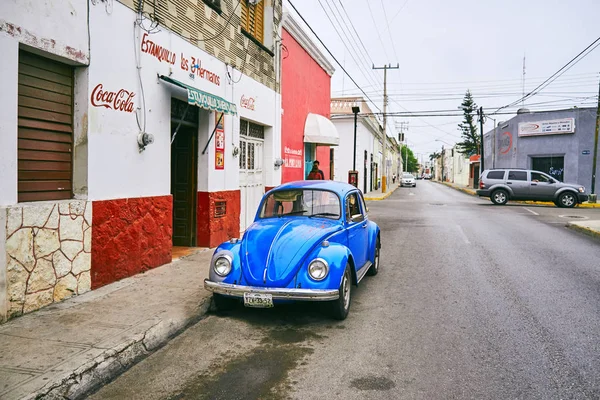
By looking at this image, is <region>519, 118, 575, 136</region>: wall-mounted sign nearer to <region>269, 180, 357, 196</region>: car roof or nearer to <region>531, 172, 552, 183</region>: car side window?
<region>531, 172, 552, 183</region>: car side window

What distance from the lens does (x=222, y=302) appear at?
5551mm

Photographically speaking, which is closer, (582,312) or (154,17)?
(582,312)

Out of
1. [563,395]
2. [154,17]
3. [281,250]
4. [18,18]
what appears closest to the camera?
[563,395]

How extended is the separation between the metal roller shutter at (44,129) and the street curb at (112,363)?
7.17 ft

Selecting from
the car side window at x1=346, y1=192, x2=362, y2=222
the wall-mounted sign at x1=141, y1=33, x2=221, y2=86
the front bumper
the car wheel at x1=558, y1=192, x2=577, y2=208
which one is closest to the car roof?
the car side window at x1=346, y1=192, x2=362, y2=222

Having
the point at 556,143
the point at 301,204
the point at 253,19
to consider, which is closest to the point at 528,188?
the point at 556,143

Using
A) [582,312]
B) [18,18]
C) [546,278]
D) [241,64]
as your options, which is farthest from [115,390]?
[241,64]

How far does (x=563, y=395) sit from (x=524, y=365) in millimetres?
573

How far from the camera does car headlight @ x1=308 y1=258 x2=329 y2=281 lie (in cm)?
498

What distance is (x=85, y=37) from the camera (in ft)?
18.9

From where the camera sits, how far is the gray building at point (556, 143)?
29.4m

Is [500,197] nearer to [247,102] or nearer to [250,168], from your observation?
[250,168]

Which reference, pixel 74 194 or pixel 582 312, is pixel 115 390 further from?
pixel 582 312

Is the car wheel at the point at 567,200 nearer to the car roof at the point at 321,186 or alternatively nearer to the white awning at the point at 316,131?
the white awning at the point at 316,131
